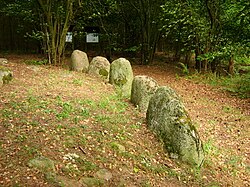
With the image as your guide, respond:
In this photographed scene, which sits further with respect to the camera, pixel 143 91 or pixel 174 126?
pixel 143 91

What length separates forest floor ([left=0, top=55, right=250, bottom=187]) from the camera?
13.7 feet

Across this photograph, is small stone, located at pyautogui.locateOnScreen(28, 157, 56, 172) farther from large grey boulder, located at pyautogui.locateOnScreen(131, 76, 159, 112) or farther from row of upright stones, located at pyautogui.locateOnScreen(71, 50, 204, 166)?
large grey boulder, located at pyautogui.locateOnScreen(131, 76, 159, 112)

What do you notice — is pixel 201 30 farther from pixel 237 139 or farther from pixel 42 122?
pixel 42 122

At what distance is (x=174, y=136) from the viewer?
5.63 meters

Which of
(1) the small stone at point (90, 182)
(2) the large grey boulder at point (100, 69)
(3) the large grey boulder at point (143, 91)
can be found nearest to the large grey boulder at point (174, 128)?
(3) the large grey boulder at point (143, 91)

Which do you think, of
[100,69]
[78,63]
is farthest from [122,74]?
[78,63]

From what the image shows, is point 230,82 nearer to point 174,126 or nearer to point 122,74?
point 122,74

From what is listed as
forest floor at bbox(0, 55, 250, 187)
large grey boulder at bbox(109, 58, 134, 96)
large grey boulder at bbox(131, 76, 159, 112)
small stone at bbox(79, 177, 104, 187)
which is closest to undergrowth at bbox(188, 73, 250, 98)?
forest floor at bbox(0, 55, 250, 187)

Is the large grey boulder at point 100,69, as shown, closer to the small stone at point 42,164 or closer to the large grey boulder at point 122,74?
the large grey boulder at point 122,74

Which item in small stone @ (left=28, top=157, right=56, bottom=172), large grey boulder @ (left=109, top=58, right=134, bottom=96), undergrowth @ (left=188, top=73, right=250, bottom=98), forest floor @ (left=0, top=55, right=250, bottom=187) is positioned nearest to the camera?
small stone @ (left=28, top=157, right=56, bottom=172)

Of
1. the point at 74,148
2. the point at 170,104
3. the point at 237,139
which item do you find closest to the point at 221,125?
the point at 237,139

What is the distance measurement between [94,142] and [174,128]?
1.64 metres

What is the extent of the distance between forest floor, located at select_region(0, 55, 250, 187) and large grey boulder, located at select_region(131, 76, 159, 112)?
9.6 inches

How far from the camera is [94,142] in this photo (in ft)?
16.6
